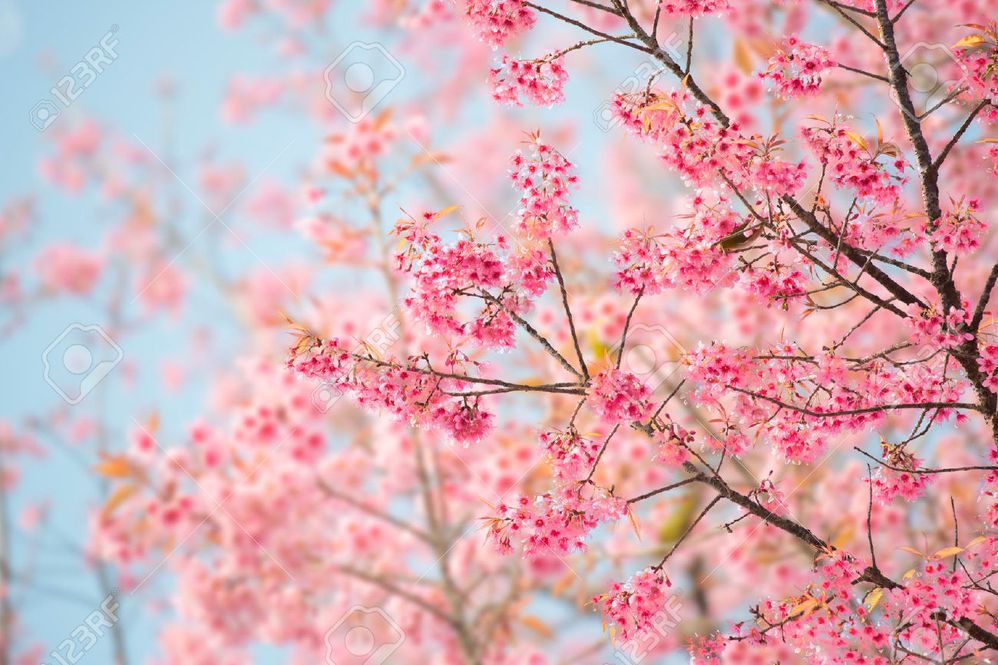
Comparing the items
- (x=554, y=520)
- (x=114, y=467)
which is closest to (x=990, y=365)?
(x=554, y=520)

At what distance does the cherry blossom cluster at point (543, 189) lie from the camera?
6.57ft

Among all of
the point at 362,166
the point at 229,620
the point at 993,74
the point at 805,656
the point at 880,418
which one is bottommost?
the point at 229,620

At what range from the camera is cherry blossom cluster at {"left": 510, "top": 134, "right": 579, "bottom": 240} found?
2.00m

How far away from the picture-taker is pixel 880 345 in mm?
5020

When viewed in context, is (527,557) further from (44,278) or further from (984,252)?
(44,278)

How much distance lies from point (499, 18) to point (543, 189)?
45 centimetres

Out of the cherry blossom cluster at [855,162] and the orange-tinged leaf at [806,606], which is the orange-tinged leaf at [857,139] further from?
the orange-tinged leaf at [806,606]

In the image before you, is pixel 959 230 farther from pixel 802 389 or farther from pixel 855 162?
pixel 802 389

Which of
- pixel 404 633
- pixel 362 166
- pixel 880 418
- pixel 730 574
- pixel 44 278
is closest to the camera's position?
pixel 880 418

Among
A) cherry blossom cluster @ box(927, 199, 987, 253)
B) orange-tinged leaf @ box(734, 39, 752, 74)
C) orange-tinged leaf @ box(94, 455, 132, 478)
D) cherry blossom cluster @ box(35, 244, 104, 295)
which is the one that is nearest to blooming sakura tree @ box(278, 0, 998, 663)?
cherry blossom cluster @ box(927, 199, 987, 253)

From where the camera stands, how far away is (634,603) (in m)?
1.99

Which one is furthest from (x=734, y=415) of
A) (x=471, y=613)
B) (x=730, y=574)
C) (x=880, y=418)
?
(x=730, y=574)

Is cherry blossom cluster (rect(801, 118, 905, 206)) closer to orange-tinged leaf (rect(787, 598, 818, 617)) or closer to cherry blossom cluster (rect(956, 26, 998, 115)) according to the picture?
cherry blossom cluster (rect(956, 26, 998, 115))

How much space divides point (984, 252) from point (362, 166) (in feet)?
13.0
